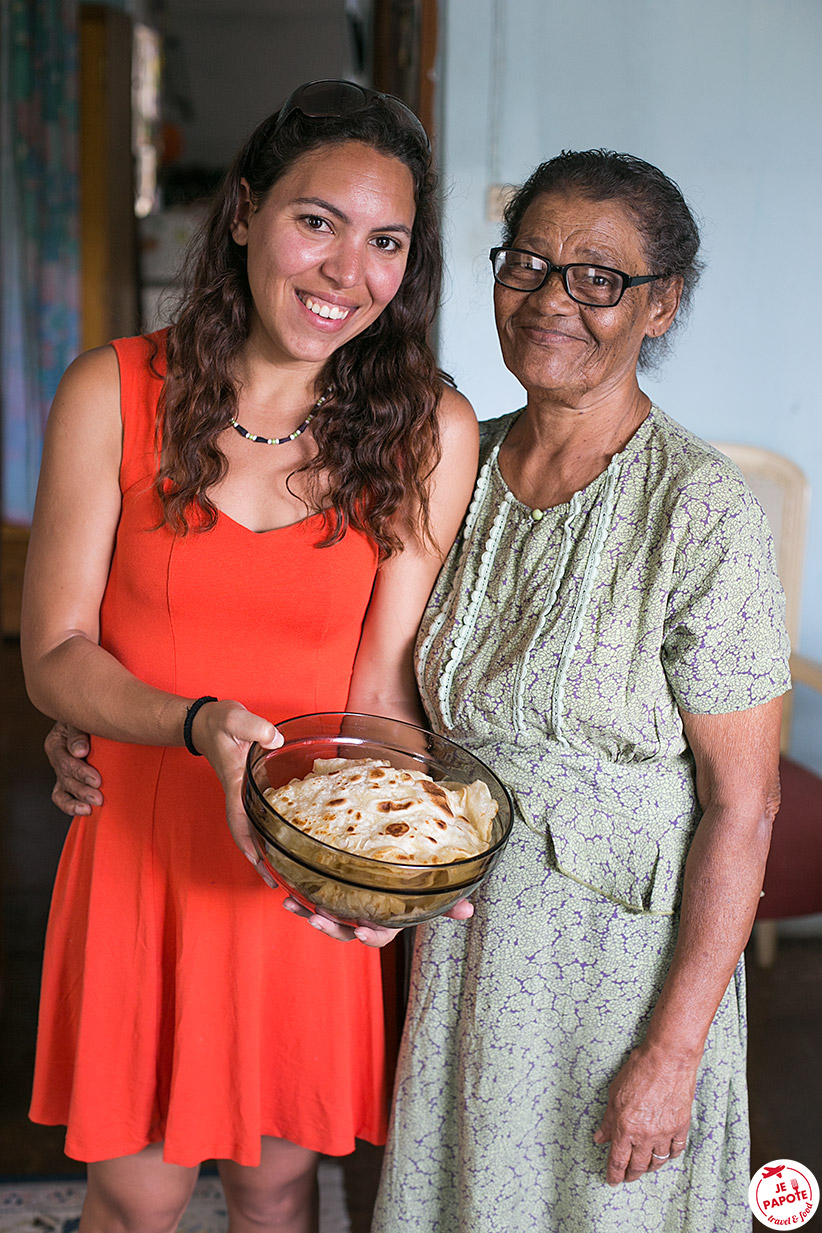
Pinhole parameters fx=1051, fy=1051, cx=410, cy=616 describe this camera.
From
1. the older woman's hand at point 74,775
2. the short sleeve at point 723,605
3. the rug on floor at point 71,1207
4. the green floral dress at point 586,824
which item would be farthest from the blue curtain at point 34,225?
the short sleeve at point 723,605

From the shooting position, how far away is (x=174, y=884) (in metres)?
1.43

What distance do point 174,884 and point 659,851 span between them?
0.65m

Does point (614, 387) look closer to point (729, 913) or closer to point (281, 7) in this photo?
point (729, 913)

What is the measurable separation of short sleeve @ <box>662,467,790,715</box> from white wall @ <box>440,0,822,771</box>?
1252mm

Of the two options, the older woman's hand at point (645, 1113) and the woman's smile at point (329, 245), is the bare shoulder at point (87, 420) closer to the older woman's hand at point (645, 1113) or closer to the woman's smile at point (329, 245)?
the woman's smile at point (329, 245)

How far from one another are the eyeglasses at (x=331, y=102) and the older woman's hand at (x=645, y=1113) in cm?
122

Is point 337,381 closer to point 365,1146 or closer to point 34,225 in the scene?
point 365,1146

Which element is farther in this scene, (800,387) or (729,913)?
(800,387)

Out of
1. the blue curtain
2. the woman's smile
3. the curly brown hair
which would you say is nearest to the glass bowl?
the curly brown hair

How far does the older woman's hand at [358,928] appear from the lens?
3.79 ft

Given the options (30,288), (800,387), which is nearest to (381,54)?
(800,387)

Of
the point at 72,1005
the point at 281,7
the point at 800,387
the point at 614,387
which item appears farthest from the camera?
the point at 281,7

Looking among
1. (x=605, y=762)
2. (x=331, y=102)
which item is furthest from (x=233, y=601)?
(x=331, y=102)

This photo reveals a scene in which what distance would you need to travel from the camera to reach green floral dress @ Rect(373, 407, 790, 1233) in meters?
1.25
